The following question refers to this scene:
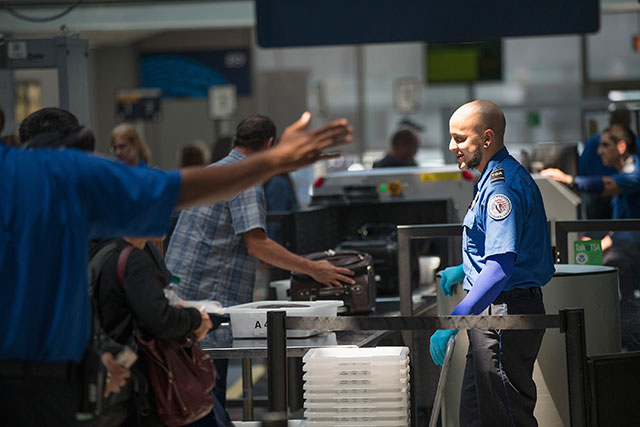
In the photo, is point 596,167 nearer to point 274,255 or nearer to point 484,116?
point 274,255

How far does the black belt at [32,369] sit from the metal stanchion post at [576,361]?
1.48m

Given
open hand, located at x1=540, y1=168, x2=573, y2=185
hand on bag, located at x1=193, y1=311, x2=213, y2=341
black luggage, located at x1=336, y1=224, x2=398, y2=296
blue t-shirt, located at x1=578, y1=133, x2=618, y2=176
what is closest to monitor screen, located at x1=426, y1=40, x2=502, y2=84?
blue t-shirt, located at x1=578, y1=133, x2=618, y2=176

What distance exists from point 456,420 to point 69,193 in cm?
238

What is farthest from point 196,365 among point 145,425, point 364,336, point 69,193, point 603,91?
point 603,91

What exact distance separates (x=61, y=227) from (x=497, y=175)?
1643 mm

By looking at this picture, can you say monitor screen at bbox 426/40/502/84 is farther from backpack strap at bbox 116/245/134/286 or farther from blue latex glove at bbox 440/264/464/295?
backpack strap at bbox 116/245/134/286

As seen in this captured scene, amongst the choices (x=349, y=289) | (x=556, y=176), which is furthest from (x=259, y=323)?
(x=556, y=176)

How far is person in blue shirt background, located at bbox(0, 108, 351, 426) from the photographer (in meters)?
2.24

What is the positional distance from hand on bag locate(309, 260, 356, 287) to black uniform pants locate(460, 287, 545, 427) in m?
1.15

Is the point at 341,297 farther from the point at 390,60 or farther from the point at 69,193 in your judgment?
the point at 390,60

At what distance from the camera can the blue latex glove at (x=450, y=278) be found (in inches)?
153

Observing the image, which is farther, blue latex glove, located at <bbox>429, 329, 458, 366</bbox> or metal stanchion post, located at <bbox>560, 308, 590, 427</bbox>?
blue latex glove, located at <bbox>429, 329, 458, 366</bbox>

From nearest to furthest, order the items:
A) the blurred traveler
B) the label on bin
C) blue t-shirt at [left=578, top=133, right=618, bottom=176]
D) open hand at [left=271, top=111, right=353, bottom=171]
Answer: open hand at [left=271, top=111, right=353, bottom=171], the label on bin, blue t-shirt at [left=578, top=133, right=618, bottom=176], the blurred traveler

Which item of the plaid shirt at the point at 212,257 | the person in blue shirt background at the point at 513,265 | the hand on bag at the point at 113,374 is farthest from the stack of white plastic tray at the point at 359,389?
the plaid shirt at the point at 212,257
